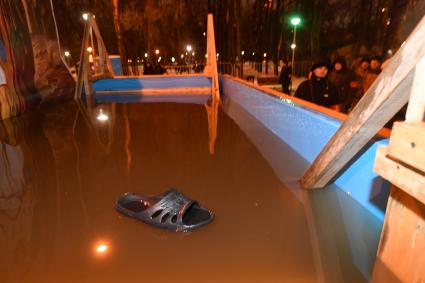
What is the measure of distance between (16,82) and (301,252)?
20.9 feet

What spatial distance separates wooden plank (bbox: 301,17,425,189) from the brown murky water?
1.58 ft

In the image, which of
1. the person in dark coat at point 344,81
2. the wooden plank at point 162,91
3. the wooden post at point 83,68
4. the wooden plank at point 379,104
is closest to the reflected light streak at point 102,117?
the wooden post at point 83,68

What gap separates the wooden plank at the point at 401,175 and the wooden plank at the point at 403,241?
9 centimetres

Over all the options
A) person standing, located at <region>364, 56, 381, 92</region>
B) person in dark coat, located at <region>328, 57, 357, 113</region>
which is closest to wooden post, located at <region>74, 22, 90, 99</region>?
person in dark coat, located at <region>328, 57, 357, 113</region>

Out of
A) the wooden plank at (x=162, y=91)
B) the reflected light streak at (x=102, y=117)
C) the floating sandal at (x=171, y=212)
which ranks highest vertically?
the wooden plank at (x=162, y=91)

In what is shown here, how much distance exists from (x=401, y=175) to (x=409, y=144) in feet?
0.41

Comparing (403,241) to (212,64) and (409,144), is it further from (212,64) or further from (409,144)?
(212,64)

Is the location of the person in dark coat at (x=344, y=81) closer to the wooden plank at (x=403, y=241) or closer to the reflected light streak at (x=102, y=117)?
the wooden plank at (x=403, y=241)

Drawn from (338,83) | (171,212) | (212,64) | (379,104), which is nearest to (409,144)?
(379,104)

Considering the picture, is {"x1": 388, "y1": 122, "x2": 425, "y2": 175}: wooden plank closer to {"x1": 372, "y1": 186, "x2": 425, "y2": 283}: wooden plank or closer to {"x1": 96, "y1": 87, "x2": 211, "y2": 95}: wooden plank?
{"x1": 372, "y1": 186, "x2": 425, "y2": 283}: wooden plank

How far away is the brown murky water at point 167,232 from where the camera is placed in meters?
1.51

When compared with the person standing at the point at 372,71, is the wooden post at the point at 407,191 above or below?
below

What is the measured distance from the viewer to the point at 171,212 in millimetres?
1882

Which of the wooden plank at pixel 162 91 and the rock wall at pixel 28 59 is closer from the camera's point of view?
the rock wall at pixel 28 59
